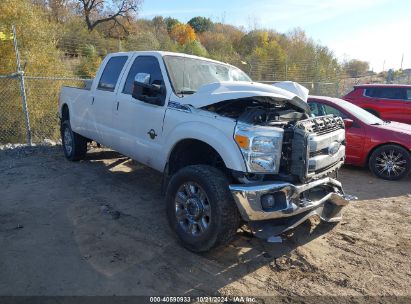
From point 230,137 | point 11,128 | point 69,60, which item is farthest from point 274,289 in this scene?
point 69,60

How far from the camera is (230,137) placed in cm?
369

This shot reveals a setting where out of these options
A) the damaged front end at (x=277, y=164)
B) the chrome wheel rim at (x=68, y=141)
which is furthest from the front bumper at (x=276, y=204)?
the chrome wheel rim at (x=68, y=141)

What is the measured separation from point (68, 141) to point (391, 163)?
6.30 meters

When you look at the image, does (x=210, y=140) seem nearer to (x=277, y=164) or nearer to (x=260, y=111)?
(x=260, y=111)

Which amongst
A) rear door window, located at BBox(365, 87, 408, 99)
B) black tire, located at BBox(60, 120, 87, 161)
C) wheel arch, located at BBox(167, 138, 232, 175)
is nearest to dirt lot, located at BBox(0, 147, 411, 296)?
wheel arch, located at BBox(167, 138, 232, 175)

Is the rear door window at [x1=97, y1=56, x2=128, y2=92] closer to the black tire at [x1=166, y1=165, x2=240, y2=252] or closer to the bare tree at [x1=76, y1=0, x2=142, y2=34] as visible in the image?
the black tire at [x1=166, y1=165, x2=240, y2=252]

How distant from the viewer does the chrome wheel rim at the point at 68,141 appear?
292 inches

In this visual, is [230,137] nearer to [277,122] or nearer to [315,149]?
[277,122]

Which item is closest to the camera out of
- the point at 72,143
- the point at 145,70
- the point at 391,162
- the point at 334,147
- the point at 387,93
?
the point at 334,147

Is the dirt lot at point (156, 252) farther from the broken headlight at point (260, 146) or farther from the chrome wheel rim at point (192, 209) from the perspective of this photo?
the broken headlight at point (260, 146)

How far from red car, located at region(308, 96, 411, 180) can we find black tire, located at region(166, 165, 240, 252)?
439 cm

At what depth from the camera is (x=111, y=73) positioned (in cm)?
594

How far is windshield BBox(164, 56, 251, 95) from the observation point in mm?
4719

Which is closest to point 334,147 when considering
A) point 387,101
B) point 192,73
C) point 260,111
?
point 260,111
